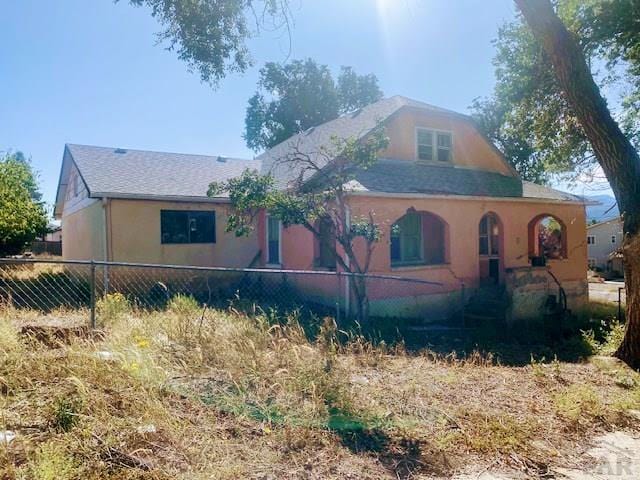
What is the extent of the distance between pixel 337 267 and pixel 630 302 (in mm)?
6399

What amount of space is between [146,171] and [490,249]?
40.7 feet

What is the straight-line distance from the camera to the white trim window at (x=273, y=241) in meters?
14.3

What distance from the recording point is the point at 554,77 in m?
12.1

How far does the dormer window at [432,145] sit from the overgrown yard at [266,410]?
9.50m

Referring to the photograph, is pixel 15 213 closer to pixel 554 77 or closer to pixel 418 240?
pixel 418 240

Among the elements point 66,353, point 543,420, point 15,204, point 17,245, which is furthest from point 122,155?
point 543,420

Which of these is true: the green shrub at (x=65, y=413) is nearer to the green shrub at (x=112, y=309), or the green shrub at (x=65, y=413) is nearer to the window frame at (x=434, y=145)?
the green shrub at (x=112, y=309)

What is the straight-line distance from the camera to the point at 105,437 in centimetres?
359

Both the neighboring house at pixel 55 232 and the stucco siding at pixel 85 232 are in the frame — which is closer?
the stucco siding at pixel 85 232

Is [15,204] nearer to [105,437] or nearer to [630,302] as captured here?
[105,437]

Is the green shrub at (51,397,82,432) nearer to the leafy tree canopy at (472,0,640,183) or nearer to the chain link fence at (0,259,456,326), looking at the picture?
the chain link fence at (0,259,456,326)

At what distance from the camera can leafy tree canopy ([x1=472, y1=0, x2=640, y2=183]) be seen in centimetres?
1223

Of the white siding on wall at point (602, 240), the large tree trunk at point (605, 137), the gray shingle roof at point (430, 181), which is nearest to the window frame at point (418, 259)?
the gray shingle roof at point (430, 181)

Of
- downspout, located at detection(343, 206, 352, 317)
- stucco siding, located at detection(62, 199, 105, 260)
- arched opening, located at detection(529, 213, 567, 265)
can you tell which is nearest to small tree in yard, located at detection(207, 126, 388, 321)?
downspout, located at detection(343, 206, 352, 317)
